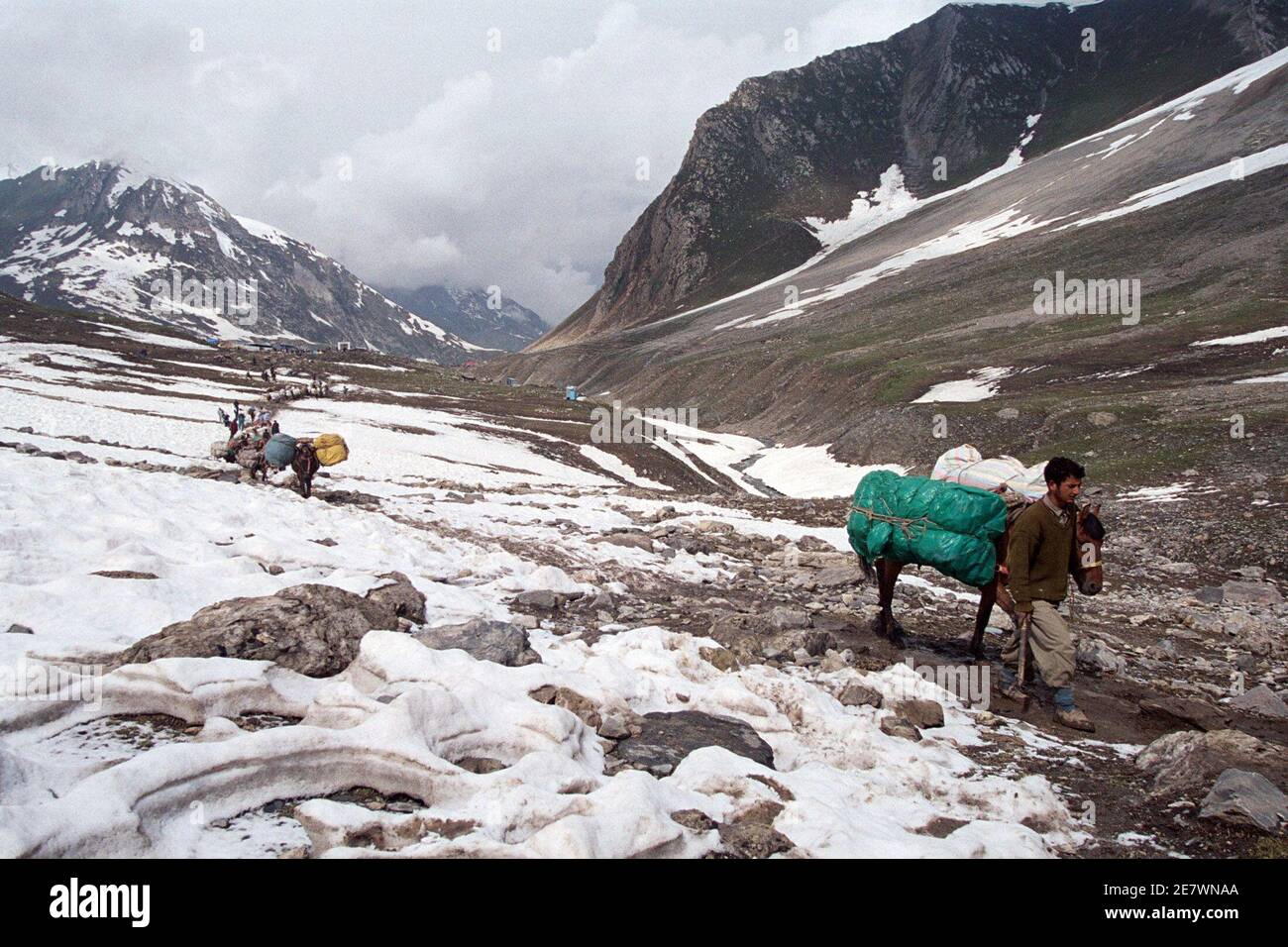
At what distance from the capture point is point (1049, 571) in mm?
7750

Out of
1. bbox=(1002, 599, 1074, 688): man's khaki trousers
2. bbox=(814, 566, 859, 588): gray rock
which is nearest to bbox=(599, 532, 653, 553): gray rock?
bbox=(814, 566, 859, 588): gray rock

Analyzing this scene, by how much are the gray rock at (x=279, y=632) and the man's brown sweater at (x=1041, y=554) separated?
23.4 ft

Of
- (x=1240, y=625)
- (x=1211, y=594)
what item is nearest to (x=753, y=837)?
(x=1240, y=625)

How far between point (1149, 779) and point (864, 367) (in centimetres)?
5708

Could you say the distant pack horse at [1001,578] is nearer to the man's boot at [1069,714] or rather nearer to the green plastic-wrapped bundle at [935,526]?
the green plastic-wrapped bundle at [935,526]

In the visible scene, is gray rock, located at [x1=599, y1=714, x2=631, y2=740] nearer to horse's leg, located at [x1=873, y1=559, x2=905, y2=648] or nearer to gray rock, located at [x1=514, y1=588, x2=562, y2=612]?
gray rock, located at [x1=514, y1=588, x2=562, y2=612]

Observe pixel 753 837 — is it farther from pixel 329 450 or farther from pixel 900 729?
pixel 329 450

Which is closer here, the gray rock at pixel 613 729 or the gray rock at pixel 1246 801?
the gray rock at pixel 1246 801

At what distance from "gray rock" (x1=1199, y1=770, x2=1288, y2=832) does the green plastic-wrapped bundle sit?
3.60 m

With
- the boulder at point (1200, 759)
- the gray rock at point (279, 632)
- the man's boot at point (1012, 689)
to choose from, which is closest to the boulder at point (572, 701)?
the gray rock at point (279, 632)

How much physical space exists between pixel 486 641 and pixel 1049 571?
6459 millimetres

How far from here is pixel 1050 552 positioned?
7.73 meters

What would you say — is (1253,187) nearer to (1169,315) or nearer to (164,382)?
(1169,315)

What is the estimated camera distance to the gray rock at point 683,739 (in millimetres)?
5477
